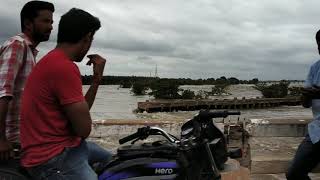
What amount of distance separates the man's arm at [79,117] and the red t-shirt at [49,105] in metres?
0.03

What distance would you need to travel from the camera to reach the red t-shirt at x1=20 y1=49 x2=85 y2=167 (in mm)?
2689

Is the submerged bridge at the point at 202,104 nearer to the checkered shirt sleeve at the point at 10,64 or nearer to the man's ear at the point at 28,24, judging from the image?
the man's ear at the point at 28,24

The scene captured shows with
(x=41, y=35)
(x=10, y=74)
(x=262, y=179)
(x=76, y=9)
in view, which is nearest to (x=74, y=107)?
(x=76, y=9)

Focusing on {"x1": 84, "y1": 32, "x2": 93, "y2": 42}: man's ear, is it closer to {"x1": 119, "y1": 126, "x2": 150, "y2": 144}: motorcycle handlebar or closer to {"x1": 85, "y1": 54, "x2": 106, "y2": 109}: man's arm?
{"x1": 85, "y1": 54, "x2": 106, "y2": 109}: man's arm

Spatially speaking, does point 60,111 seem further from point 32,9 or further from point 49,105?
point 32,9

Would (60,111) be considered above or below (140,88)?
above

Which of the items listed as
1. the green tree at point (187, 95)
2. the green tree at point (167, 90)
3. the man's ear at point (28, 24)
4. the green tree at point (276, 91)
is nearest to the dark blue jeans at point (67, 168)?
the man's ear at point (28, 24)

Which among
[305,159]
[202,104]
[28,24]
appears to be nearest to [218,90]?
[202,104]

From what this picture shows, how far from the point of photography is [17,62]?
338 centimetres

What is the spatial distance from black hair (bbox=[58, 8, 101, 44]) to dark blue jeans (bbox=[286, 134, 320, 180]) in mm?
2679

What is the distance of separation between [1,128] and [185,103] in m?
47.5

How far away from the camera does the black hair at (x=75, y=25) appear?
9.22ft

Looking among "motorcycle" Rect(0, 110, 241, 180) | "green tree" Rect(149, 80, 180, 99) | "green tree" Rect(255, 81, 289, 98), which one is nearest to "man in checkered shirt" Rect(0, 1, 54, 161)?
"motorcycle" Rect(0, 110, 241, 180)

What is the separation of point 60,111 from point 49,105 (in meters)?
0.07
